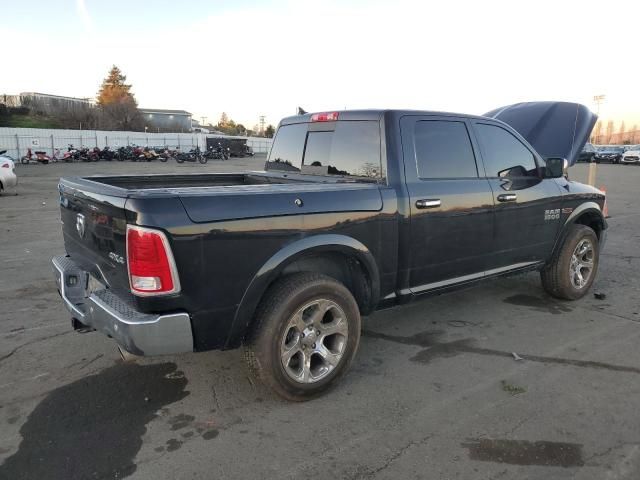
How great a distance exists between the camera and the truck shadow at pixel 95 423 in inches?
104

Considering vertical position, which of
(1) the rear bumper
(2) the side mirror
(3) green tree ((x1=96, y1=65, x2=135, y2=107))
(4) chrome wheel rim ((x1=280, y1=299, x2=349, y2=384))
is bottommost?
(4) chrome wheel rim ((x1=280, y1=299, x2=349, y2=384))

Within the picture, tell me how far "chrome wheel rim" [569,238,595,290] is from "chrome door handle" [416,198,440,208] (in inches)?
90.3

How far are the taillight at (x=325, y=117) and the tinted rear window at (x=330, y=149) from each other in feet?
0.12

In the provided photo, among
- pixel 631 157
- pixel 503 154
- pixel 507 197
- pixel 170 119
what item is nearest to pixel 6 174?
pixel 503 154

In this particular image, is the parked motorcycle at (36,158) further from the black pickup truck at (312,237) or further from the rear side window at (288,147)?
the rear side window at (288,147)

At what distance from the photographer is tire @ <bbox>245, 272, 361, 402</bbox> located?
10.1 feet

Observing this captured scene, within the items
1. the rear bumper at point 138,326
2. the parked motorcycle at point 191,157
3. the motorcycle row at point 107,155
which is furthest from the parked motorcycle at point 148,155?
the rear bumper at point 138,326

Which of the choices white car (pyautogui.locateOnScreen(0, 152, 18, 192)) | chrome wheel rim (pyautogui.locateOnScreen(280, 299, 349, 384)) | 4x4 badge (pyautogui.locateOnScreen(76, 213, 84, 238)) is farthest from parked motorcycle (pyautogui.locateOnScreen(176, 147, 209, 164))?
chrome wheel rim (pyautogui.locateOnScreen(280, 299, 349, 384))

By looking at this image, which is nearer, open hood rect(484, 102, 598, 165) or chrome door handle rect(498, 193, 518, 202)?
chrome door handle rect(498, 193, 518, 202)

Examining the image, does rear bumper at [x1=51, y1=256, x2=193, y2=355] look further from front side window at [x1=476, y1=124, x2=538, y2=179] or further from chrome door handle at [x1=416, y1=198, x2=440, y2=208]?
front side window at [x1=476, y1=124, x2=538, y2=179]

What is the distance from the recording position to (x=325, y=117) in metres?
4.32

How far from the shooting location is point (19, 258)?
23.5 feet

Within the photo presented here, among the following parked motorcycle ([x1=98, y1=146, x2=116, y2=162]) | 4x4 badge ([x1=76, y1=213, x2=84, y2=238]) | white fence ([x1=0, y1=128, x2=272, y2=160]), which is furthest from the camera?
parked motorcycle ([x1=98, y1=146, x2=116, y2=162])

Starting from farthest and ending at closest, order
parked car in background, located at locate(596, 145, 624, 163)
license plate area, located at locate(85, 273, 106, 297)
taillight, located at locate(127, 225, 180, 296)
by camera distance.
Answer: parked car in background, located at locate(596, 145, 624, 163), license plate area, located at locate(85, 273, 106, 297), taillight, located at locate(127, 225, 180, 296)
